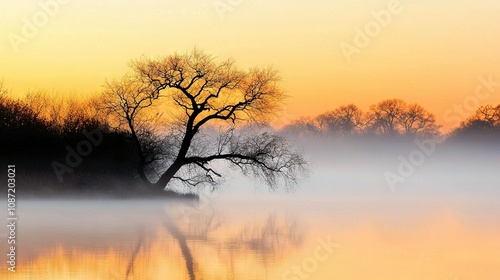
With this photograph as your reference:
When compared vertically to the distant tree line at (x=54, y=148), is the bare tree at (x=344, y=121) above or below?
above

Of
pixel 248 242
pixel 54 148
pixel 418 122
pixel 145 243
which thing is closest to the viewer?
pixel 145 243

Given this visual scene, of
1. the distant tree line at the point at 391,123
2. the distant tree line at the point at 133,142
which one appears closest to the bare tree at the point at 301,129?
the distant tree line at the point at 391,123

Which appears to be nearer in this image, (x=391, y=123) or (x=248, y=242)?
(x=248, y=242)

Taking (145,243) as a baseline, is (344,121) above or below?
above

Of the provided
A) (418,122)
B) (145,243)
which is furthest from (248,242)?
(418,122)

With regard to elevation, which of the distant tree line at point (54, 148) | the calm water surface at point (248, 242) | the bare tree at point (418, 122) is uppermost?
the bare tree at point (418, 122)

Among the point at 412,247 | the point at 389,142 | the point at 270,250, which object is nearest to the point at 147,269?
the point at 270,250

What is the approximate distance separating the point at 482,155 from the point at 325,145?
16004mm

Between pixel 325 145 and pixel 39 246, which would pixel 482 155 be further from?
pixel 39 246

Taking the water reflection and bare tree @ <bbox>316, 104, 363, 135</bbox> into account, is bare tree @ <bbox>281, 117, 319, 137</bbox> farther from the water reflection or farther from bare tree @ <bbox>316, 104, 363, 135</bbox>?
the water reflection

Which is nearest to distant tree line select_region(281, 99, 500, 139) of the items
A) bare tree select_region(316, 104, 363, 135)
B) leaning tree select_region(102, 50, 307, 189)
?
bare tree select_region(316, 104, 363, 135)

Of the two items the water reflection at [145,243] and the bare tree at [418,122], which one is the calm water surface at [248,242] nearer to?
the water reflection at [145,243]

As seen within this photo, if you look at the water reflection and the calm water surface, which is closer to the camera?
the water reflection

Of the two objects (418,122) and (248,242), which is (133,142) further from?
(418,122)
